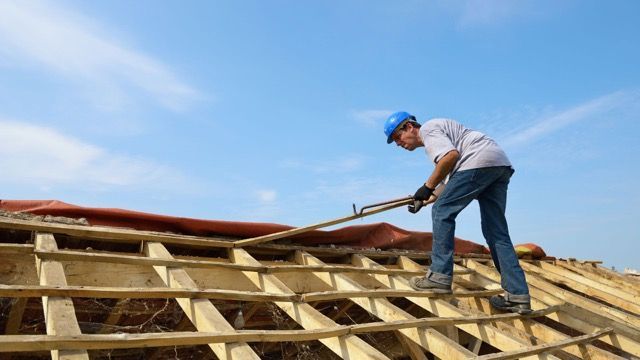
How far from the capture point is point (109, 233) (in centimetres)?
285

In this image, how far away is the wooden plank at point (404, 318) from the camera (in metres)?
2.42

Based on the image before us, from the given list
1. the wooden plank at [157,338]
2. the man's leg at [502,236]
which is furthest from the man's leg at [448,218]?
the wooden plank at [157,338]

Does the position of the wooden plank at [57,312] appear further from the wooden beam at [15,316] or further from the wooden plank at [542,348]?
the wooden plank at [542,348]

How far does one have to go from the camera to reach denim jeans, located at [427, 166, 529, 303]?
10.7 ft

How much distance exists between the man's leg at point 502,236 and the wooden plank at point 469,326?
501 mm

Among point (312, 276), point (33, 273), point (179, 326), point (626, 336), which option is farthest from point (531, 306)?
point (33, 273)

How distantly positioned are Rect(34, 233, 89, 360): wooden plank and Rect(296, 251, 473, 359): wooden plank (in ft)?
5.47

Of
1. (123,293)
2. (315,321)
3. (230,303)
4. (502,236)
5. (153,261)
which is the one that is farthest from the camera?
(230,303)

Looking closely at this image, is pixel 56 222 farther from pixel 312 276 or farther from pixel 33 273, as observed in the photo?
pixel 312 276

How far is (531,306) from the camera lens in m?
3.67

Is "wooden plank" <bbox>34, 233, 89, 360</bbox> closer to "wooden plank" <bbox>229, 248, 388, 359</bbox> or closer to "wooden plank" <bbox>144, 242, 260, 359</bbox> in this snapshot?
"wooden plank" <bbox>144, 242, 260, 359</bbox>

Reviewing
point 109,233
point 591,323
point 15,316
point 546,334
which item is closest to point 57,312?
point 109,233

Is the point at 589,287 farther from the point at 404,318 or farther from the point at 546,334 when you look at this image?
the point at 404,318

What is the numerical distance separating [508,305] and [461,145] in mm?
1241
